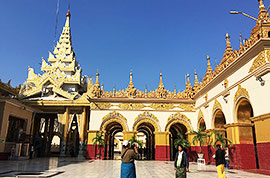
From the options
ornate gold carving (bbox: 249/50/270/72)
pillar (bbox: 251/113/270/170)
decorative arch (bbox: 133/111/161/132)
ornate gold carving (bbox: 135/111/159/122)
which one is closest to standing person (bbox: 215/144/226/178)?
pillar (bbox: 251/113/270/170)

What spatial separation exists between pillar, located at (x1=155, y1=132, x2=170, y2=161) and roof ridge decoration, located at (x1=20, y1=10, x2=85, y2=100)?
1117cm

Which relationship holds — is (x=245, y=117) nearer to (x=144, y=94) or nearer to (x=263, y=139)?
(x=263, y=139)

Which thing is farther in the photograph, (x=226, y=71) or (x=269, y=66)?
(x=226, y=71)

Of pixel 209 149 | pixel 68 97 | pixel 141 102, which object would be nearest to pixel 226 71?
pixel 209 149

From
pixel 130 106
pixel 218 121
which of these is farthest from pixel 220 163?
pixel 130 106

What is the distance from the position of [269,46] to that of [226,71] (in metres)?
3.36

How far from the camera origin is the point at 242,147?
36.9 feet

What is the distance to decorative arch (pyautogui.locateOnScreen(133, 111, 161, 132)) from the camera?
1844 centimetres

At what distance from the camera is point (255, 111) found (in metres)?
10.0

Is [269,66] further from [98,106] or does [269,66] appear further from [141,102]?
[98,106]

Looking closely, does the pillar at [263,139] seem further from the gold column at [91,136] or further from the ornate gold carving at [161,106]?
the gold column at [91,136]

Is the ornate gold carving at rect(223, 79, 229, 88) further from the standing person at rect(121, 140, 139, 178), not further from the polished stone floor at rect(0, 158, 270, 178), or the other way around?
the standing person at rect(121, 140, 139, 178)

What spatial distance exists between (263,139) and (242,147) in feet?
6.21

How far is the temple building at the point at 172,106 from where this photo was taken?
10.0 meters
